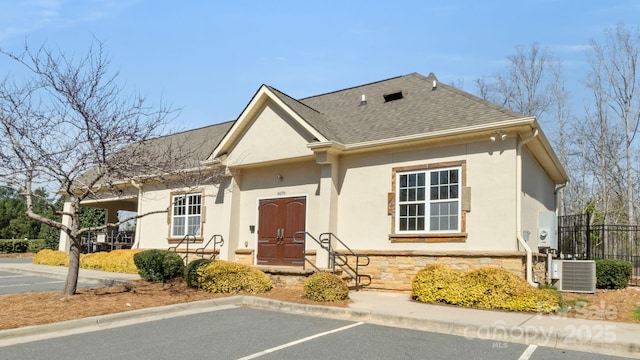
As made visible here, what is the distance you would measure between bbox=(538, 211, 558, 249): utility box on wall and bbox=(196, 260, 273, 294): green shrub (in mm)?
7926

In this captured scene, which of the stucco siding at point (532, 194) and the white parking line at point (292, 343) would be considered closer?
the white parking line at point (292, 343)

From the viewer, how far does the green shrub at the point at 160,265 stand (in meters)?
13.2

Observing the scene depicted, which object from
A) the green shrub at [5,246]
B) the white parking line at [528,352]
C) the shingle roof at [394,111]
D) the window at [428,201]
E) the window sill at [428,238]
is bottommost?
the green shrub at [5,246]

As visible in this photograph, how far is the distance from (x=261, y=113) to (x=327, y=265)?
5422 millimetres

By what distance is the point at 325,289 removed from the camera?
10570mm

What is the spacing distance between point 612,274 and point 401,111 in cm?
793

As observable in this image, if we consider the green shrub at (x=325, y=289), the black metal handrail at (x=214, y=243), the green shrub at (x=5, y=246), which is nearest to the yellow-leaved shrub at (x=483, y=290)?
the green shrub at (x=325, y=289)

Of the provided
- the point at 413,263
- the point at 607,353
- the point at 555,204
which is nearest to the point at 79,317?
the point at 413,263

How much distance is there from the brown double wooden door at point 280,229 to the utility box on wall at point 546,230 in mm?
6938

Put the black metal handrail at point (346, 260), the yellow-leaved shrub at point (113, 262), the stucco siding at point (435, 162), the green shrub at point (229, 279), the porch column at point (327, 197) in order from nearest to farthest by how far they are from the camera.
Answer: the stucco siding at point (435, 162), the green shrub at point (229, 279), the black metal handrail at point (346, 260), the porch column at point (327, 197), the yellow-leaved shrub at point (113, 262)

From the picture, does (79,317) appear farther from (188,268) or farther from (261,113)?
(261,113)

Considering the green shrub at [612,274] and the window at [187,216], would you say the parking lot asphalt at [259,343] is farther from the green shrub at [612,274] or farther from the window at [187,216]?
the window at [187,216]

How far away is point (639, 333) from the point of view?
25.0ft

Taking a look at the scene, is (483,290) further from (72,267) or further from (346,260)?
(72,267)
